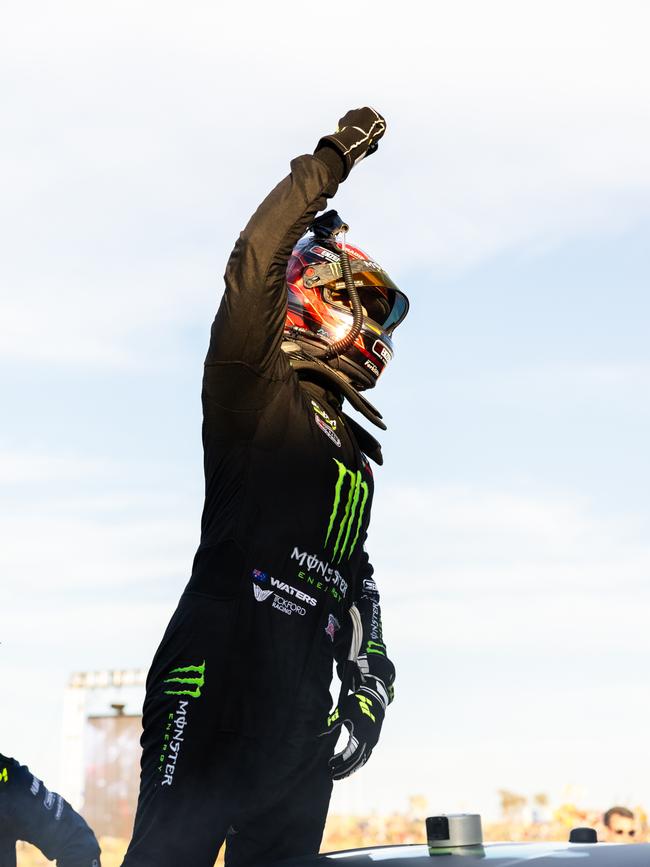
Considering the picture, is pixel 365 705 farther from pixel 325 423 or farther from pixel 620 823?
pixel 620 823

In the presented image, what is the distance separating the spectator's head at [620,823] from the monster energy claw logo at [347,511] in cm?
481

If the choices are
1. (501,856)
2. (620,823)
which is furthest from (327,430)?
(620,823)

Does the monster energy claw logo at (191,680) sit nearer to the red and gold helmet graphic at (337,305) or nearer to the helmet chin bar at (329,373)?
the helmet chin bar at (329,373)

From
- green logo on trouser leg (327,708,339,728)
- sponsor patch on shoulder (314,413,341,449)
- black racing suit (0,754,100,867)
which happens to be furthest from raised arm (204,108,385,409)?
black racing suit (0,754,100,867)

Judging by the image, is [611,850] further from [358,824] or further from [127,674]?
[127,674]

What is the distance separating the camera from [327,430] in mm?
3723

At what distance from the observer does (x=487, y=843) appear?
9.02 ft

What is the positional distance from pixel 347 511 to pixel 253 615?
1.64 ft

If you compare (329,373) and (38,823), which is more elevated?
(329,373)

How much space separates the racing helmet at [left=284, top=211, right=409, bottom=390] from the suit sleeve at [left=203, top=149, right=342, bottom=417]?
1.90 feet

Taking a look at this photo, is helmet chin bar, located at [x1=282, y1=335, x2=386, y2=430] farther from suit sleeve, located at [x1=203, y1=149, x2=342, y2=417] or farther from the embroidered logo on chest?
suit sleeve, located at [x1=203, y1=149, x2=342, y2=417]

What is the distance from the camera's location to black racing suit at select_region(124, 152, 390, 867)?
3.26 m

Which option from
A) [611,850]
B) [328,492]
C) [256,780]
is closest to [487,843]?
[611,850]

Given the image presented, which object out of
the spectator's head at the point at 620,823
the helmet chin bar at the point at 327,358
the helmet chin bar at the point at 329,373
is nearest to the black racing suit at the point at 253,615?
Result: the helmet chin bar at the point at 329,373
